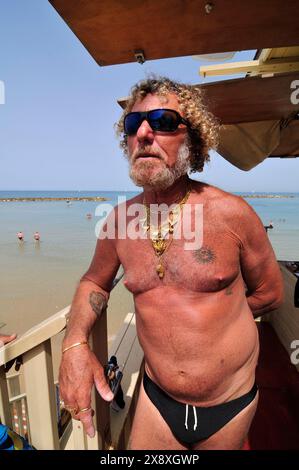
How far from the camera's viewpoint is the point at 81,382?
121 cm

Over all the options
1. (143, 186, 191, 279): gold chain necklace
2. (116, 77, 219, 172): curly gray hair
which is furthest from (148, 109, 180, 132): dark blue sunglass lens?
(143, 186, 191, 279): gold chain necklace

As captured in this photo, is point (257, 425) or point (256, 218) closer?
point (256, 218)

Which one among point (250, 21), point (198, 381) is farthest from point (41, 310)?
point (250, 21)

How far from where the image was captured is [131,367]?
2.53 metres

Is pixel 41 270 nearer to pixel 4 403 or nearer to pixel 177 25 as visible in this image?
pixel 4 403

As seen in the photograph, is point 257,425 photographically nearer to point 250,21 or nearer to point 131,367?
point 131,367

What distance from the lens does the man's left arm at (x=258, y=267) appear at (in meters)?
1.40

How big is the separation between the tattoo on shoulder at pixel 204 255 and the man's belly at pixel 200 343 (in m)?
0.18

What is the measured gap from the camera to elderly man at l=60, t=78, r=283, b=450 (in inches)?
53.2

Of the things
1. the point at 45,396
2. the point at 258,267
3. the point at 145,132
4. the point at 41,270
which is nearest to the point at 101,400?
the point at 45,396

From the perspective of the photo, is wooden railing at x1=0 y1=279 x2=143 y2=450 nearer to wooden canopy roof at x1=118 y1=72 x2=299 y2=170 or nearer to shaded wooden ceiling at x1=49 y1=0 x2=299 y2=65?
shaded wooden ceiling at x1=49 y1=0 x2=299 y2=65
